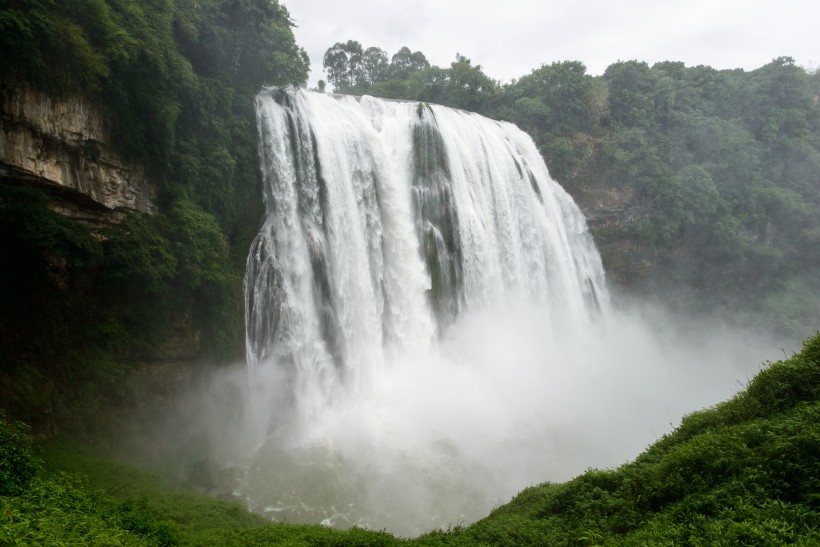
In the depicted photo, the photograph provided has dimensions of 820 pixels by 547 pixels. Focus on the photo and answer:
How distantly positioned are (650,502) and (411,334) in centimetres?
1146

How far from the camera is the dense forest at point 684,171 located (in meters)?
27.8

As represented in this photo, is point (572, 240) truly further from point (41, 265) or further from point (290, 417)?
point (41, 265)

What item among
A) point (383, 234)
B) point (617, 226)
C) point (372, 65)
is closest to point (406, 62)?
point (372, 65)

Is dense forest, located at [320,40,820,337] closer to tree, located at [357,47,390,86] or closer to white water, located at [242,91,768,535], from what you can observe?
white water, located at [242,91,768,535]

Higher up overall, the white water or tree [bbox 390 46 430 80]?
tree [bbox 390 46 430 80]

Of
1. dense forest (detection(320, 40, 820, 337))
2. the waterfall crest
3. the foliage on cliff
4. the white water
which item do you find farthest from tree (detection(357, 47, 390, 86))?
the foliage on cliff

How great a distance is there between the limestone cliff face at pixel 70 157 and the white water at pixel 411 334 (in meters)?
3.98

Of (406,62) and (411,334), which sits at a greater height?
(406,62)

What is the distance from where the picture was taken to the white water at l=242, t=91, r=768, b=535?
12180 millimetres

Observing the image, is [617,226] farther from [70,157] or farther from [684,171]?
[70,157]

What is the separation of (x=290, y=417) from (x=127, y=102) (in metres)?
9.48

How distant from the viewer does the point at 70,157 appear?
9.82 metres

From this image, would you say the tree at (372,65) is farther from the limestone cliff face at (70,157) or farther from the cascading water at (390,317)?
the limestone cliff face at (70,157)

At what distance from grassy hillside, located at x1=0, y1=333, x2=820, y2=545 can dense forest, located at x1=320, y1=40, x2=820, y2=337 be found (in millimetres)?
22489
